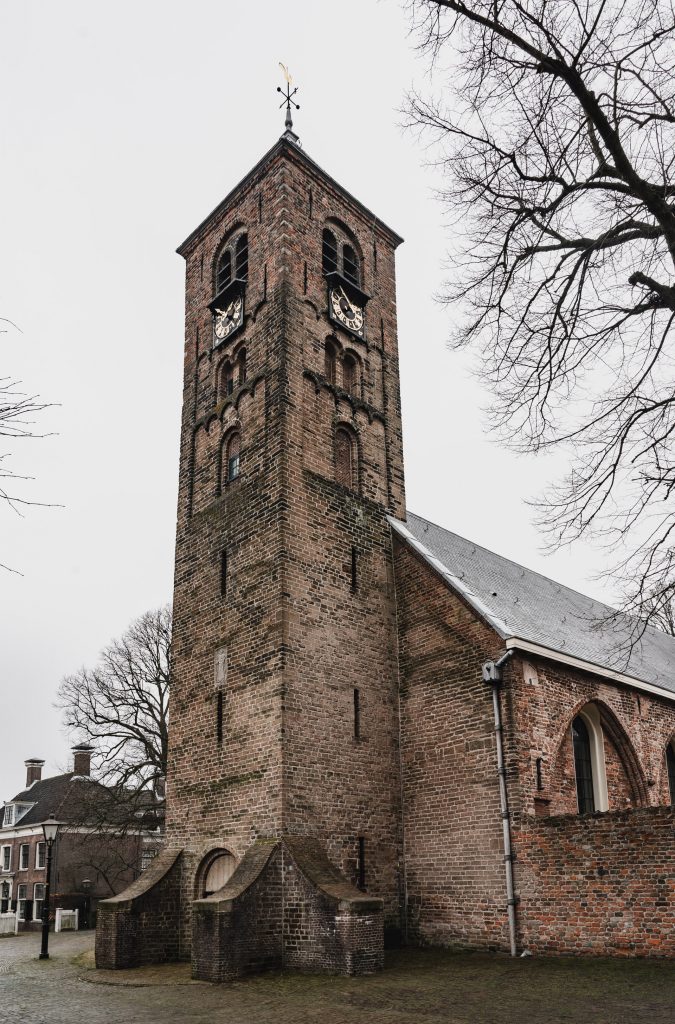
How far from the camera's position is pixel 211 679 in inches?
687

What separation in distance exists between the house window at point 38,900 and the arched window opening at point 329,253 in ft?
110

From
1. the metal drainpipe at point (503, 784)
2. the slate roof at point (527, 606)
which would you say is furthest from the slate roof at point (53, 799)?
the metal drainpipe at point (503, 784)

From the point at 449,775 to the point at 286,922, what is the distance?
423 cm

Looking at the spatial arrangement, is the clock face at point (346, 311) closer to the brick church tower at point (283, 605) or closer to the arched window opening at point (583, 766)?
the brick church tower at point (283, 605)

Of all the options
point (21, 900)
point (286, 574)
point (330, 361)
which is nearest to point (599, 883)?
point (286, 574)

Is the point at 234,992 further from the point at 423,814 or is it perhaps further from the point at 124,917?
the point at 423,814

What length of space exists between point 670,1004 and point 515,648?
6686mm

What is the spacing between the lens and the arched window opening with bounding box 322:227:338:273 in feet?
69.5

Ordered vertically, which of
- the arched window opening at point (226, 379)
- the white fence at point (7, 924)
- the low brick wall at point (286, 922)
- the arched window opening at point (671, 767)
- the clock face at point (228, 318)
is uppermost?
the clock face at point (228, 318)

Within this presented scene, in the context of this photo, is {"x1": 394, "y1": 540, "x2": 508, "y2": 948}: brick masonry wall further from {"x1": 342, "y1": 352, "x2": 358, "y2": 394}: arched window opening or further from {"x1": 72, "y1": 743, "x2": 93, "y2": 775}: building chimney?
{"x1": 72, "y1": 743, "x2": 93, "y2": 775}: building chimney

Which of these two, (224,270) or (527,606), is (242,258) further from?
(527,606)

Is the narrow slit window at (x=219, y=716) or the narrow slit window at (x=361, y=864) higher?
the narrow slit window at (x=219, y=716)

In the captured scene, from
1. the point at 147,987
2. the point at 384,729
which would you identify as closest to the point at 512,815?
the point at 384,729

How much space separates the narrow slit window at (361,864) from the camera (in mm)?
15734
